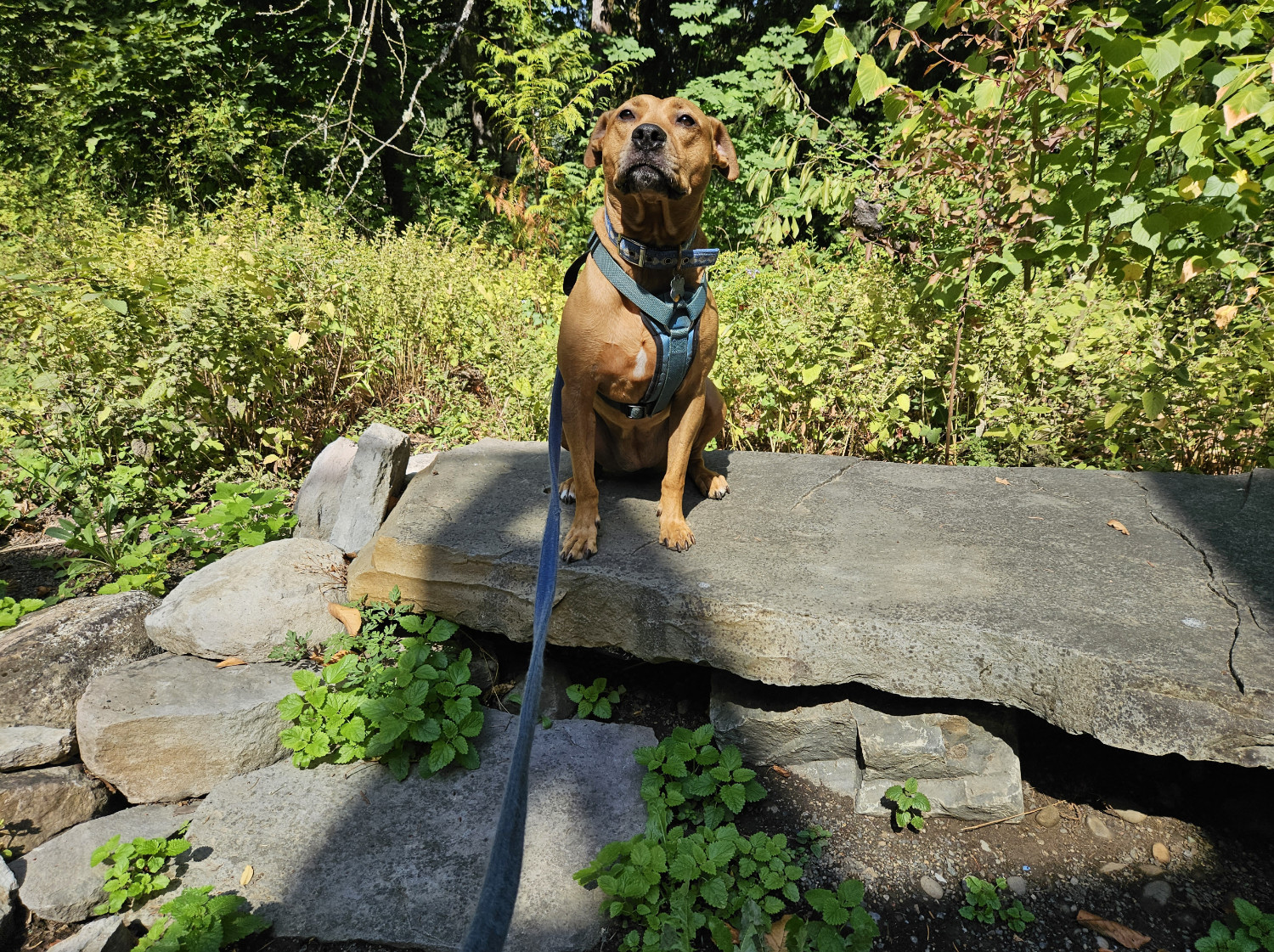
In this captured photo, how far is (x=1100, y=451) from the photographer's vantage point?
3.94 m

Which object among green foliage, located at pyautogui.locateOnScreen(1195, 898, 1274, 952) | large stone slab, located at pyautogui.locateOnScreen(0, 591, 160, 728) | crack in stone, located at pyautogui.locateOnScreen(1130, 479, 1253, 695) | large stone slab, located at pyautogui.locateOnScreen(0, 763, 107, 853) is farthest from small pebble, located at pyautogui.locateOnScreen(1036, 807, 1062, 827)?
large stone slab, located at pyautogui.locateOnScreen(0, 591, 160, 728)

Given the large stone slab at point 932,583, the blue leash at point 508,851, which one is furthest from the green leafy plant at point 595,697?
the blue leash at point 508,851

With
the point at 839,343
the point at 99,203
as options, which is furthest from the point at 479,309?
the point at 99,203

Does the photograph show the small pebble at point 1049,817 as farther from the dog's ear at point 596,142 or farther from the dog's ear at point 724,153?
the dog's ear at point 596,142

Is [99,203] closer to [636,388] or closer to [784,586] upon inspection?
[636,388]

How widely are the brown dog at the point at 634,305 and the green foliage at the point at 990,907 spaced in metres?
1.42

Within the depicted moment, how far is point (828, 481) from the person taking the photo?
3.44 metres

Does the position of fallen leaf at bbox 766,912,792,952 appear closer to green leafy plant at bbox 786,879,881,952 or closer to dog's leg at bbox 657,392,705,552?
green leafy plant at bbox 786,879,881,952

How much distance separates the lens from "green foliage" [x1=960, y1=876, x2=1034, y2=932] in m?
1.97

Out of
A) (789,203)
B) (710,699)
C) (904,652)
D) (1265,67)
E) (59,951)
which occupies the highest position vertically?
(1265,67)

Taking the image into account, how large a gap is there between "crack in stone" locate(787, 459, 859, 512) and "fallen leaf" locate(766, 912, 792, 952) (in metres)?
1.63

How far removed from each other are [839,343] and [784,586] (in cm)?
220

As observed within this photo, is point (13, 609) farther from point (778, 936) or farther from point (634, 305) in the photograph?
point (778, 936)

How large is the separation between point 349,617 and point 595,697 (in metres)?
1.11
